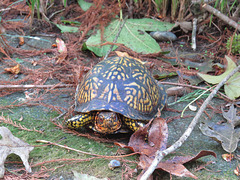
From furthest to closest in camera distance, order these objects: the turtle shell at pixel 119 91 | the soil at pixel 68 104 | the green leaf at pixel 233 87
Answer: the green leaf at pixel 233 87
the turtle shell at pixel 119 91
the soil at pixel 68 104

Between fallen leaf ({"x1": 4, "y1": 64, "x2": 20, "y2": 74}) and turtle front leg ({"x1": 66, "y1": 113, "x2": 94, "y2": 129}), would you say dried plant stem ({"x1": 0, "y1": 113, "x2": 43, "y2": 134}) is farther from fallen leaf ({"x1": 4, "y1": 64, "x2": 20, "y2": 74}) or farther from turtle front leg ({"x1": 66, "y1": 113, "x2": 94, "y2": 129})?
fallen leaf ({"x1": 4, "y1": 64, "x2": 20, "y2": 74})

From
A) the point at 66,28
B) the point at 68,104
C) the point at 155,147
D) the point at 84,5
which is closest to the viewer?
the point at 155,147

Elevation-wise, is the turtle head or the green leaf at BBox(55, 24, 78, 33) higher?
the green leaf at BBox(55, 24, 78, 33)

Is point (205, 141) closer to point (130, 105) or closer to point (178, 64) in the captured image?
point (130, 105)

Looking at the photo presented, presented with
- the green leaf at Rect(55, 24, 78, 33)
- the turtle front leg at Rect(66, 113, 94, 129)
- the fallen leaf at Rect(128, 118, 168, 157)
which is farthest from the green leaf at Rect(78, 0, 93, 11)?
the fallen leaf at Rect(128, 118, 168, 157)

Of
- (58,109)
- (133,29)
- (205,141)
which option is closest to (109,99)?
(58,109)

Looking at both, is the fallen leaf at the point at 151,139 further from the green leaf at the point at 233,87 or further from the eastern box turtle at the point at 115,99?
the green leaf at the point at 233,87

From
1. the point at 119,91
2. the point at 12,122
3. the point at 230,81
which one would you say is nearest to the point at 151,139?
the point at 119,91

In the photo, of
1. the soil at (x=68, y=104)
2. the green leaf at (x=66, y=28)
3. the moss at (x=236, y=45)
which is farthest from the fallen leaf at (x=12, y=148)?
the moss at (x=236, y=45)

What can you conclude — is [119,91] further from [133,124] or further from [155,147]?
[155,147]
